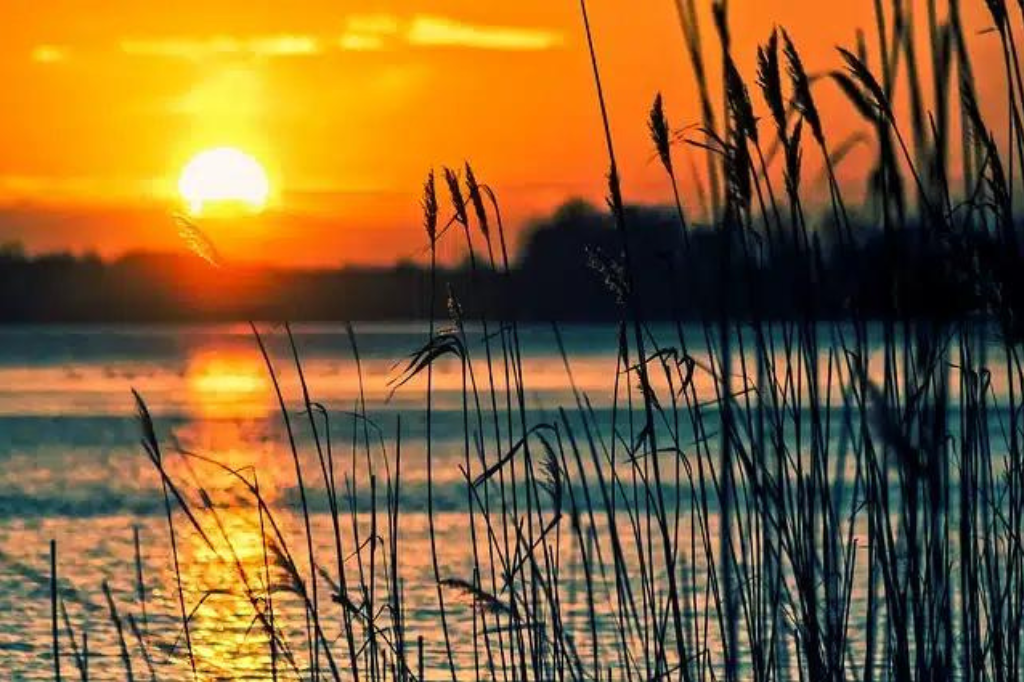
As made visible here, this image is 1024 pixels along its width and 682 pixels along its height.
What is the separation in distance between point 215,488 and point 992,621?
11.5 meters

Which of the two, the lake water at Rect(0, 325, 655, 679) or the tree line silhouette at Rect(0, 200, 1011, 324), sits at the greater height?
the tree line silhouette at Rect(0, 200, 1011, 324)

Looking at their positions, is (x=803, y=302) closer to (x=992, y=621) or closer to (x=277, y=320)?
(x=992, y=621)

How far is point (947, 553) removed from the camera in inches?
135

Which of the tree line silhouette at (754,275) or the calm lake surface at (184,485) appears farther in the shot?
the calm lake surface at (184,485)

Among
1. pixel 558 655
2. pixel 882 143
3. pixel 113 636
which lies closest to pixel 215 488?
pixel 113 636

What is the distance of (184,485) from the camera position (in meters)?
14.0

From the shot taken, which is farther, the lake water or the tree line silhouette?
the lake water

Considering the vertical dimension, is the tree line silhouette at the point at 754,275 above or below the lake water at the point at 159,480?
above

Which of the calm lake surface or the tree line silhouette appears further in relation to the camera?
the calm lake surface

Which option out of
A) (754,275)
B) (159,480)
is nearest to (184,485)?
(159,480)

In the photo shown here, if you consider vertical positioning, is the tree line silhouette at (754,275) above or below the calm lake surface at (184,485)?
above

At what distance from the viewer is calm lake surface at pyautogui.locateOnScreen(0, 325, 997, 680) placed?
6898mm

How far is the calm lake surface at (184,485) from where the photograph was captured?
22.6 feet

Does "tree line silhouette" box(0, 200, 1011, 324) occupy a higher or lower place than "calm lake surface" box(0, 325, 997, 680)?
higher
